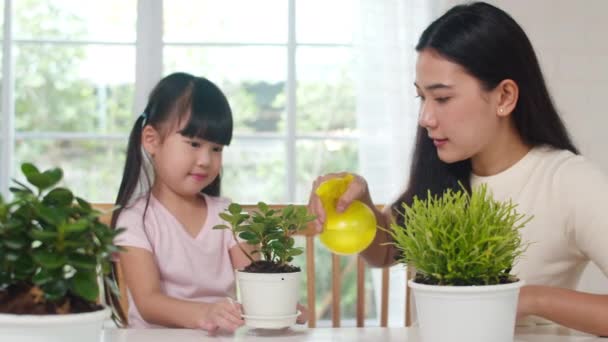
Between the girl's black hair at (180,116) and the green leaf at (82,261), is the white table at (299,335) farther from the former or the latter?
the girl's black hair at (180,116)

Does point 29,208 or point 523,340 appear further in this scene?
point 523,340

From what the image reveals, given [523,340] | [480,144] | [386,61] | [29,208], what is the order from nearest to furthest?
[29,208], [523,340], [480,144], [386,61]

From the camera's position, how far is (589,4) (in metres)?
2.86

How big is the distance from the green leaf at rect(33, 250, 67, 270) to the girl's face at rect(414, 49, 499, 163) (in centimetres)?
79

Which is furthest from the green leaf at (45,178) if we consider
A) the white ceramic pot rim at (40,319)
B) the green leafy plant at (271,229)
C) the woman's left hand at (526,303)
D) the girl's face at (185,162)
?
the girl's face at (185,162)

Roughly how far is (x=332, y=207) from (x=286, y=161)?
1.61 m

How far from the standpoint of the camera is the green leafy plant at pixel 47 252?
2.49ft

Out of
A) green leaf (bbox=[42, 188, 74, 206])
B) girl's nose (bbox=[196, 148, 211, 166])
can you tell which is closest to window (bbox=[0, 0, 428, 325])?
girl's nose (bbox=[196, 148, 211, 166])

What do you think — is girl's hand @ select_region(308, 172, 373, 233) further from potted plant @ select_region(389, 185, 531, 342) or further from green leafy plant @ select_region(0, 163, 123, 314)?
green leafy plant @ select_region(0, 163, 123, 314)

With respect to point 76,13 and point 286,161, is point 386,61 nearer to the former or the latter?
point 286,161

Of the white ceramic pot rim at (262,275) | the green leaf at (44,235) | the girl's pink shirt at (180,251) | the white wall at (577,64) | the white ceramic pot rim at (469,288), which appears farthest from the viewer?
the white wall at (577,64)

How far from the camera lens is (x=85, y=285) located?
769 mm

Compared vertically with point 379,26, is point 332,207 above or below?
below

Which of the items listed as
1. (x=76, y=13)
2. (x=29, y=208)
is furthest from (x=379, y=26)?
(x=29, y=208)
